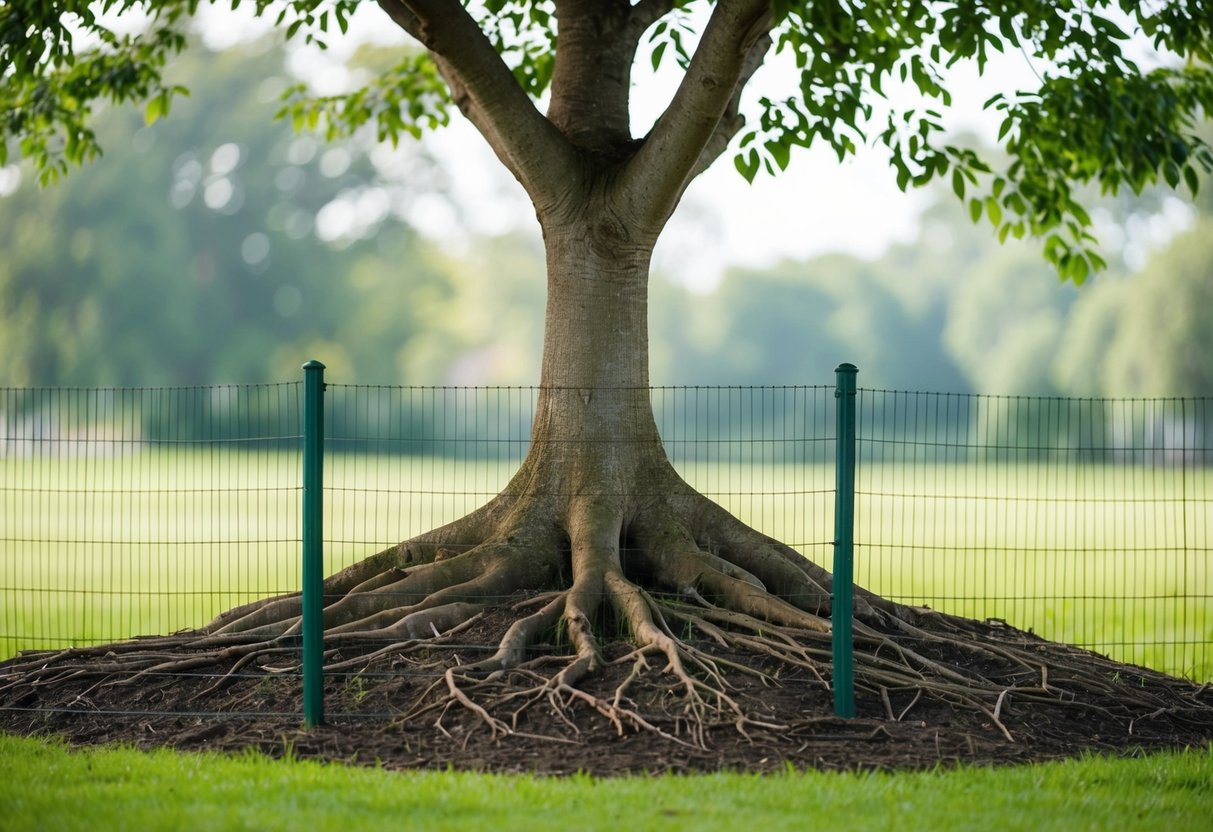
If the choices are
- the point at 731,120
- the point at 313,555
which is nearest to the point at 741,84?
the point at 731,120

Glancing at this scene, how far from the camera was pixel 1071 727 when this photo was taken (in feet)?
24.0

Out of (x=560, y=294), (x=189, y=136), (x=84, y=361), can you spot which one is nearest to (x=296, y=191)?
(x=189, y=136)

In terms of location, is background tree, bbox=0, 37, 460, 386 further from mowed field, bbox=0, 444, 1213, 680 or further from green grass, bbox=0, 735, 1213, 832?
green grass, bbox=0, 735, 1213, 832

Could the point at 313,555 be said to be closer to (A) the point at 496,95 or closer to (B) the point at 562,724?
(B) the point at 562,724

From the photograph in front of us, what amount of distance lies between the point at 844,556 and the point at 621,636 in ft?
5.18

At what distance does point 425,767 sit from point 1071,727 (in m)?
3.71

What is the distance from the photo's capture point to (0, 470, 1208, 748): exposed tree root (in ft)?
23.2

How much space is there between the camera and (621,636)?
7.82 m

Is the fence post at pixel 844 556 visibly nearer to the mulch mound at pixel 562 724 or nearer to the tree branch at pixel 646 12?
the mulch mound at pixel 562 724

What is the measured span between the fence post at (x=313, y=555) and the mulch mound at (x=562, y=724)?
0.22m

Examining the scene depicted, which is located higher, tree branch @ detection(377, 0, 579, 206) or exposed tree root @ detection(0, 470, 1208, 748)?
tree branch @ detection(377, 0, 579, 206)

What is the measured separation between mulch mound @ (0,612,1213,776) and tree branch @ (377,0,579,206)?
300 centimetres

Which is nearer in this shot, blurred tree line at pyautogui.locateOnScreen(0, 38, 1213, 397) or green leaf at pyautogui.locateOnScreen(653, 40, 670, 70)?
green leaf at pyautogui.locateOnScreen(653, 40, 670, 70)

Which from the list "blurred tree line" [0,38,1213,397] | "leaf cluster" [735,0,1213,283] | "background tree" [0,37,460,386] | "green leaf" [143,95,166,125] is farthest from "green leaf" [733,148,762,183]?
"background tree" [0,37,460,386]
